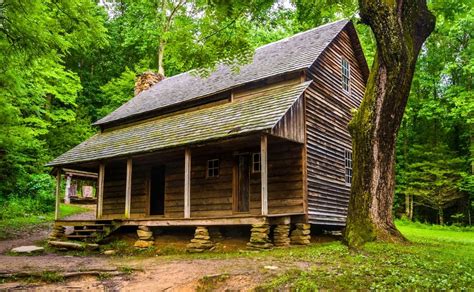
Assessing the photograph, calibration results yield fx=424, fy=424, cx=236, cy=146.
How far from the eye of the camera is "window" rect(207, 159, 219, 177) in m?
14.9

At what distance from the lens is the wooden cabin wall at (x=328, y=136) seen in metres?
13.5

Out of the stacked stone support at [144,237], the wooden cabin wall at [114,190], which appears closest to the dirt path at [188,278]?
the stacked stone support at [144,237]

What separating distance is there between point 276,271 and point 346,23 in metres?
12.0

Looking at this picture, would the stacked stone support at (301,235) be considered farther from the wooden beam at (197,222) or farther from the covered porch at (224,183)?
the wooden beam at (197,222)

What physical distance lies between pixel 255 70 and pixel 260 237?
6840mm

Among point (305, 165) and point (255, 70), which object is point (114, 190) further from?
point (305, 165)

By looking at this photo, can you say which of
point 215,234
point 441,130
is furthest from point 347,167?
point 441,130

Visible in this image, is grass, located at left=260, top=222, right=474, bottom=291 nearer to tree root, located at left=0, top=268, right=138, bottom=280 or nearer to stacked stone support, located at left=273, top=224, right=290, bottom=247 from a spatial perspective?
stacked stone support, located at left=273, top=224, right=290, bottom=247

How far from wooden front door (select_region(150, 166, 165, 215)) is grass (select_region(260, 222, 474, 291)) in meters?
9.60

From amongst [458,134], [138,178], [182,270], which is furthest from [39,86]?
[458,134]

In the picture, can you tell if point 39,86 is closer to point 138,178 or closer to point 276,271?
point 138,178

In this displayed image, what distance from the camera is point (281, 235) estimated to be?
463 inches

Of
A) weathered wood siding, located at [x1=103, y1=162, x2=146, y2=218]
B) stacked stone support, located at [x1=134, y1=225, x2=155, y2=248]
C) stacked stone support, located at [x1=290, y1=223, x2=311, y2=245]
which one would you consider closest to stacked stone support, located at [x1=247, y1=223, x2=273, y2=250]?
stacked stone support, located at [x1=290, y1=223, x2=311, y2=245]

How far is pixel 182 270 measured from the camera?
→ 8539 millimetres
